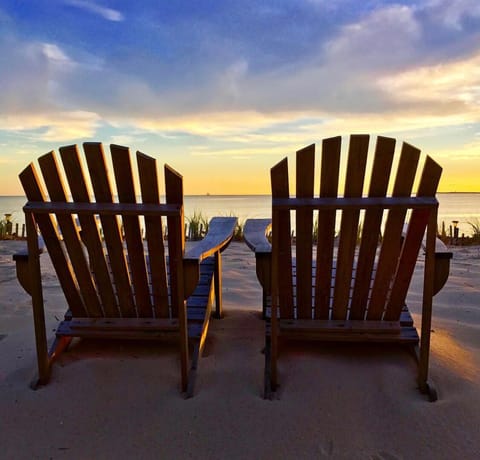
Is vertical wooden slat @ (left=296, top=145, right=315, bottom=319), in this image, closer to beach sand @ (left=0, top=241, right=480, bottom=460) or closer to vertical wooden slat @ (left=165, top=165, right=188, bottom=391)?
beach sand @ (left=0, top=241, right=480, bottom=460)

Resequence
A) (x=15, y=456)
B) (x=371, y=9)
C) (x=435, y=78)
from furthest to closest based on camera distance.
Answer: (x=435, y=78), (x=371, y=9), (x=15, y=456)

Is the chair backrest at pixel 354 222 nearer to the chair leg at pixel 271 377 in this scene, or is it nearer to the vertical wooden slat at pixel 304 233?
the vertical wooden slat at pixel 304 233

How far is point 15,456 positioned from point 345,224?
171 centimetres

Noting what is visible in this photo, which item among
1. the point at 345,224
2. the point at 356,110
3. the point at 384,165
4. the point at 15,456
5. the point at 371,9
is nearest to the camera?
the point at 15,456

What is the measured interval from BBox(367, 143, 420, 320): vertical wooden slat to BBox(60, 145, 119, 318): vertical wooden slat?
1468mm

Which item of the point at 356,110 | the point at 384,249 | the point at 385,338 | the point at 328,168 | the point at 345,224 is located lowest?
the point at 385,338

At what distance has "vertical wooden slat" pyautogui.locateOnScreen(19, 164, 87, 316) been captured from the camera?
1.77 meters

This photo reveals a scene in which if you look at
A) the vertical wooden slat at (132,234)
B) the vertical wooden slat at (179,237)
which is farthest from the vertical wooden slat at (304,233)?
the vertical wooden slat at (132,234)

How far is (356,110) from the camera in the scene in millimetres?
7270

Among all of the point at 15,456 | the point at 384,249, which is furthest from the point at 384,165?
the point at 15,456

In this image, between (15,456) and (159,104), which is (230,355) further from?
(159,104)

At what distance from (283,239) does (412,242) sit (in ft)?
2.11

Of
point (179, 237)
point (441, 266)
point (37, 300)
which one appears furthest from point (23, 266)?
point (441, 266)

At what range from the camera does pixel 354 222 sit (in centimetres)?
184
